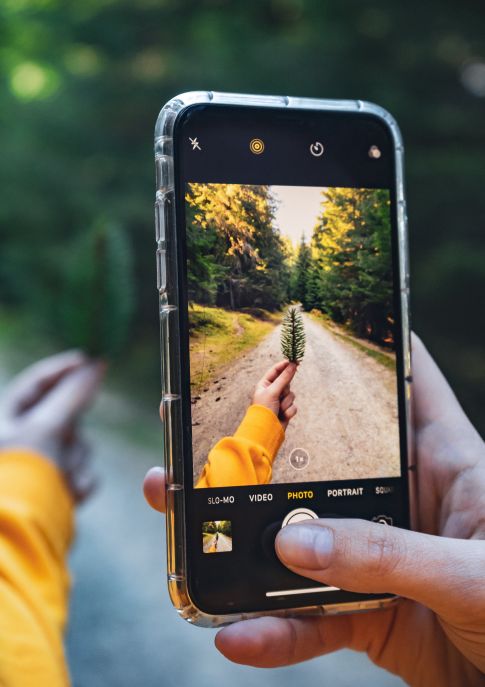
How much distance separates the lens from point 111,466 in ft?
3.20

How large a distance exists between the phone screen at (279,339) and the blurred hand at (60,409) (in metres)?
0.36

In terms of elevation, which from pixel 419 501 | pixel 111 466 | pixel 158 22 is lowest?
pixel 111 466

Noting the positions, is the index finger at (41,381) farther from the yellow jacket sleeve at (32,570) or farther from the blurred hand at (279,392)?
the blurred hand at (279,392)

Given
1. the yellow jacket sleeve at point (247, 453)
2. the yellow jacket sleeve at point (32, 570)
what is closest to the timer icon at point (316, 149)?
the yellow jacket sleeve at point (247, 453)

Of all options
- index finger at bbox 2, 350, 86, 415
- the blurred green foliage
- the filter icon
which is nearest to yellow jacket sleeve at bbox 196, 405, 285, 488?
the filter icon

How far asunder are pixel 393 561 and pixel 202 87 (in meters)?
1.04

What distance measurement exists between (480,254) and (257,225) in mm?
775

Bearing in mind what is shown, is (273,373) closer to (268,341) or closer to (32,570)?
(268,341)

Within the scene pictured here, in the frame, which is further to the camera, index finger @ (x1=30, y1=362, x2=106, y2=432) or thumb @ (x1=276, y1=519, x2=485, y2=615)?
index finger @ (x1=30, y1=362, x2=106, y2=432)

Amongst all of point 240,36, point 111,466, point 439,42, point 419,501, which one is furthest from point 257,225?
point 240,36

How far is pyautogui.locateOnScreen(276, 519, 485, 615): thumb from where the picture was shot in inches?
10.4

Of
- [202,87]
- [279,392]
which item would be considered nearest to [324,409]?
[279,392]

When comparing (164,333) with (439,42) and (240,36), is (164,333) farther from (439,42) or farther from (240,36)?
(240,36)

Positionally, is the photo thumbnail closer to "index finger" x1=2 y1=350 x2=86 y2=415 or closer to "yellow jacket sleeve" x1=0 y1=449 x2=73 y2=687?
"yellow jacket sleeve" x1=0 y1=449 x2=73 y2=687
